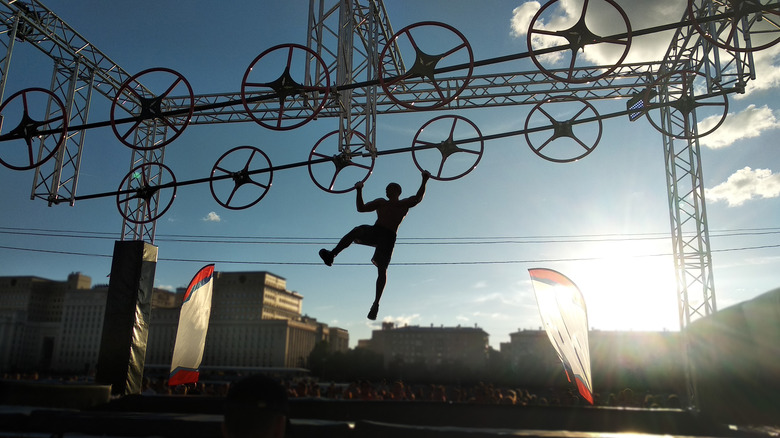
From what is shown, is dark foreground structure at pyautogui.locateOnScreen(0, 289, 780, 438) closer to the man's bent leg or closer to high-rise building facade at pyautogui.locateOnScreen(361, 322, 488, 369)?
the man's bent leg

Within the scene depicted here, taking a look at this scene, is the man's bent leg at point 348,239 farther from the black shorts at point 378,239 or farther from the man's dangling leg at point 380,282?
the man's dangling leg at point 380,282

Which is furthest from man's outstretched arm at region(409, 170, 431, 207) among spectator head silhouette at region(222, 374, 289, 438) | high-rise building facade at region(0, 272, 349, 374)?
high-rise building facade at region(0, 272, 349, 374)

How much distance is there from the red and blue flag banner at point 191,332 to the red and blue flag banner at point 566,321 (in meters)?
5.59

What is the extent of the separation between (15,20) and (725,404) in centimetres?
A: 1314

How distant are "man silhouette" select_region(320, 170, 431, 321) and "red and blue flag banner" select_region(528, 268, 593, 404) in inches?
119

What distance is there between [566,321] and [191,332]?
6055mm

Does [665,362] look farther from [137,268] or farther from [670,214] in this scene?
[137,268]

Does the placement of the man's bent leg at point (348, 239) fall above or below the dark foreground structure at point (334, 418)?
above

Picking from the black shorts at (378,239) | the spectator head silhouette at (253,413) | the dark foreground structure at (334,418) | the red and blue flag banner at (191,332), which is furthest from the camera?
the red and blue flag banner at (191,332)

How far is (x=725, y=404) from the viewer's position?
6805 millimetres

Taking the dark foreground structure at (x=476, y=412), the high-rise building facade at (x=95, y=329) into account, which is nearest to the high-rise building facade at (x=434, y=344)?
the high-rise building facade at (x=95, y=329)

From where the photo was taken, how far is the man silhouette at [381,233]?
17.6ft

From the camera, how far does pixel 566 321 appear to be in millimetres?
Answer: 7176

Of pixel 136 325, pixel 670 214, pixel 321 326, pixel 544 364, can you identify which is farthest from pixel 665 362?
pixel 321 326
